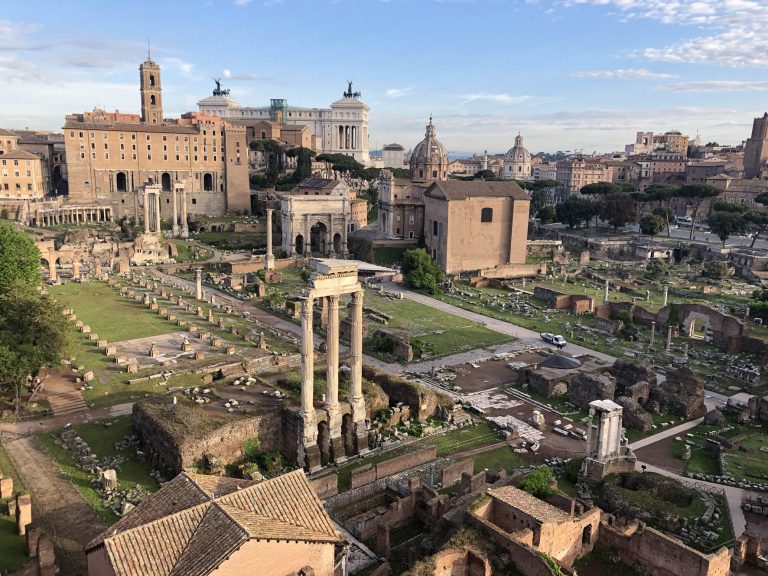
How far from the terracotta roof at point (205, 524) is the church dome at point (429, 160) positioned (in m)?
69.3

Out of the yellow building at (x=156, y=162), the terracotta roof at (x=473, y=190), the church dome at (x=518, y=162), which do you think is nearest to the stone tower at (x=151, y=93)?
the yellow building at (x=156, y=162)

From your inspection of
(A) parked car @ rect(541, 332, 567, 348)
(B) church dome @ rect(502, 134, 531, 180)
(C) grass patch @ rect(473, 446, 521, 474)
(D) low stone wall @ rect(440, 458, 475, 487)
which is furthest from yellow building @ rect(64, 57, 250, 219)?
(B) church dome @ rect(502, 134, 531, 180)

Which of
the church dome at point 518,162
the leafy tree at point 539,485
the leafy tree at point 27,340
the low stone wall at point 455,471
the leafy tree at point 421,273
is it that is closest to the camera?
the leafy tree at point 539,485

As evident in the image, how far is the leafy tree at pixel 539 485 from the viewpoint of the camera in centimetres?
2067

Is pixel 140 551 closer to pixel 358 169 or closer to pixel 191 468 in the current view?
pixel 191 468

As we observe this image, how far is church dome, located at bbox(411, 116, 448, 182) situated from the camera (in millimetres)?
82562

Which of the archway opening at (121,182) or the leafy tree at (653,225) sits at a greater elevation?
the archway opening at (121,182)

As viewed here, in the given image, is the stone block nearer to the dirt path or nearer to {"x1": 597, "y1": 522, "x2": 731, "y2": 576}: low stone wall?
the dirt path

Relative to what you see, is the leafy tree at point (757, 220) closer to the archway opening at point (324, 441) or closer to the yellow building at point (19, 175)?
the archway opening at point (324, 441)

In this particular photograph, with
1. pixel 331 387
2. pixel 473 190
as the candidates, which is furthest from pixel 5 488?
pixel 473 190

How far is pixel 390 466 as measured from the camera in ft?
77.4

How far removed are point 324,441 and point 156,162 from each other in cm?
7534

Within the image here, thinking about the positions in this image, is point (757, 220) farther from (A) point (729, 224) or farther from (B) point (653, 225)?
(B) point (653, 225)

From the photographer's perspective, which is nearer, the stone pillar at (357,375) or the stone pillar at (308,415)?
the stone pillar at (308,415)
